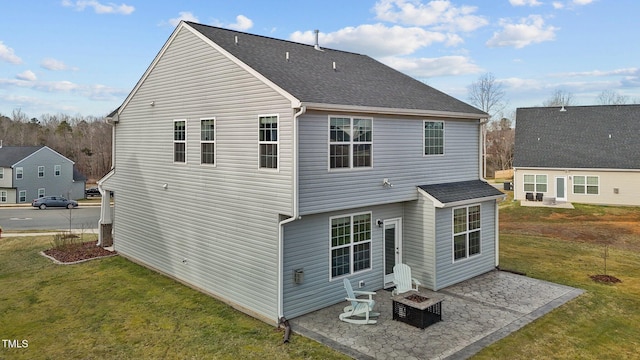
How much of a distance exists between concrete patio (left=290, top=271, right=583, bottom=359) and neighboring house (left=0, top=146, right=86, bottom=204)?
4707 cm

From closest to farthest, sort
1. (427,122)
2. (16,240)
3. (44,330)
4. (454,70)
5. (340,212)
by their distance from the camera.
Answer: (44,330) < (340,212) < (427,122) < (16,240) < (454,70)

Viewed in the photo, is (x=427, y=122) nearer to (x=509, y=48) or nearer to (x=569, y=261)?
(x=569, y=261)

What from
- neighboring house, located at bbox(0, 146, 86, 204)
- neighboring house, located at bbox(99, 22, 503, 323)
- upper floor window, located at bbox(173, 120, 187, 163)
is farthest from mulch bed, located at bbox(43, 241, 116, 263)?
neighboring house, located at bbox(0, 146, 86, 204)

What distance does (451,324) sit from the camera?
28.9 ft

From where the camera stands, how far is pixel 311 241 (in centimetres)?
948

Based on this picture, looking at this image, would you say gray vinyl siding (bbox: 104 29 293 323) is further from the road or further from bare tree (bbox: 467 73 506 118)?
bare tree (bbox: 467 73 506 118)

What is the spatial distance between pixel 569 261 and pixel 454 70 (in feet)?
118

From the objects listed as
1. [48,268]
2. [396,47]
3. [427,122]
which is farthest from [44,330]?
[396,47]

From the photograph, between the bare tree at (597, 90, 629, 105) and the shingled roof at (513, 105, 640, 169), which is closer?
the shingled roof at (513, 105, 640, 169)

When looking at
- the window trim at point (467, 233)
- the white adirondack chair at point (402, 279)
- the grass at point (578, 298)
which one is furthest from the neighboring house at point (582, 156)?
the white adirondack chair at point (402, 279)

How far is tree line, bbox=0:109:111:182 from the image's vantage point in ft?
216

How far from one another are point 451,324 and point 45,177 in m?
55.2

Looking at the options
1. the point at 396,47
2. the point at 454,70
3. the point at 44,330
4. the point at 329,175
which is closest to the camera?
the point at 44,330

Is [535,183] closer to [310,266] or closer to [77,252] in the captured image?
[310,266]
